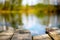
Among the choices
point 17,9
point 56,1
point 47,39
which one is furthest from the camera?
point 17,9

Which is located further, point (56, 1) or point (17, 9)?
point (17, 9)

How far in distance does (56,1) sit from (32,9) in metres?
1.75

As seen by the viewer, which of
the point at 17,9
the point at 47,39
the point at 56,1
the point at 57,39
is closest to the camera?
the point at 57,39

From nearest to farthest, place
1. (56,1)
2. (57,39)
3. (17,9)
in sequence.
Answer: (57,39), (56,1), (17,9)

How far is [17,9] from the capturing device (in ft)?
31.0

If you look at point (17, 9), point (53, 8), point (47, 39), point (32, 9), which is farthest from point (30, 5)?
point (47, 39)

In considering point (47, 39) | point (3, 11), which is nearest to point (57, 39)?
point (47, 39)

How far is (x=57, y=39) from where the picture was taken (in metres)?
1.80

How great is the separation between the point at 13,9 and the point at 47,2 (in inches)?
97.6

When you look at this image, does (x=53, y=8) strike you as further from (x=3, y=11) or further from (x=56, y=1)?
(x=3, y=11)

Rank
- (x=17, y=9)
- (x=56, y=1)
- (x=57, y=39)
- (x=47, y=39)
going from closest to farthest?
(x=57, y=39) → (x=47, y=39) → (x=56, y=1) → (x=17, y=9)

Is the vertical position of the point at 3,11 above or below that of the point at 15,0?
below

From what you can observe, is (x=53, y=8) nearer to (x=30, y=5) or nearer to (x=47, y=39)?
(x=30, y=5)

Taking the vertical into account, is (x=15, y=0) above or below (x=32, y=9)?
above
